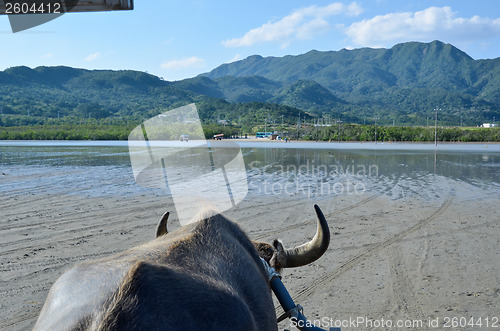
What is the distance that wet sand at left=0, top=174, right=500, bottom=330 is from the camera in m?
5.79

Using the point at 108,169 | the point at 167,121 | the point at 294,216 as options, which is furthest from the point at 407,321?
the point at 108,169

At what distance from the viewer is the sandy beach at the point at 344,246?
571 centimetres

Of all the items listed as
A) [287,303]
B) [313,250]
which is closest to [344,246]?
[313,250]

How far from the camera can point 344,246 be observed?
8.74m

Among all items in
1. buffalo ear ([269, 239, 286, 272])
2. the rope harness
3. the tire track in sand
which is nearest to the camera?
the rope harness

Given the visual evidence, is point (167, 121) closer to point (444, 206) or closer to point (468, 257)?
point (468, 257)

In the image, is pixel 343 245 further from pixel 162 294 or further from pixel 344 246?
pixel 162 294

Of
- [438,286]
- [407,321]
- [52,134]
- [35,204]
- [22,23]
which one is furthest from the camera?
[52,134]

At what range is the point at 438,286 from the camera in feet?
21.2

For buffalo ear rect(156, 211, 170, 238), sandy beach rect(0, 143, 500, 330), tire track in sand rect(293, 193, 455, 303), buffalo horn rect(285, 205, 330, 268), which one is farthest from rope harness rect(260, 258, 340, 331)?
tire track in sand rect(293, 193, 455, 303)

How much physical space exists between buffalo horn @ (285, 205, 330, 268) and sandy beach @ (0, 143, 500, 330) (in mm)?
2098

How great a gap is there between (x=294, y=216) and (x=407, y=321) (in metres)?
6.36

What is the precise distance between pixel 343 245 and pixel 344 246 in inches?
3.4

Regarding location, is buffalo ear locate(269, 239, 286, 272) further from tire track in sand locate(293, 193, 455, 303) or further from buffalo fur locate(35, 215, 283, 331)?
tire track in sand locate(293, 193, 455, 303)
